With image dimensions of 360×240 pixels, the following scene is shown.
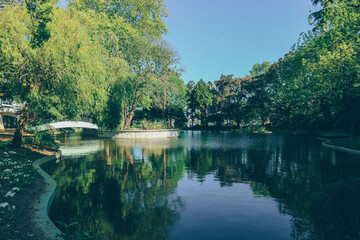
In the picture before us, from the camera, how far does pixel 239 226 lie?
5.60 m

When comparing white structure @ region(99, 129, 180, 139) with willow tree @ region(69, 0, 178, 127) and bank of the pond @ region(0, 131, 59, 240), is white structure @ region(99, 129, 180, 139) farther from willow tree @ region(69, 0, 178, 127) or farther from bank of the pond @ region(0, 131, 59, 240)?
bank of the pond @ region(0, 131, 59, 240)

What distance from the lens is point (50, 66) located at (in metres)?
12.6

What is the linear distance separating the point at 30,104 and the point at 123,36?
61.0ft

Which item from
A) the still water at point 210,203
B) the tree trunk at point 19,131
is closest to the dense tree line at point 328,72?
the still water at point 210,203

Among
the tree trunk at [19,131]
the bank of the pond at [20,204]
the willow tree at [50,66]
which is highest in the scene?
the willow tree at [50,66]

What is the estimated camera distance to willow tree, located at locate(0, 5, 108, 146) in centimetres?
1170

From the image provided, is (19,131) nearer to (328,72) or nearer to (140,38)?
(140,38)

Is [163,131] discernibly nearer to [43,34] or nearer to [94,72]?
[94,72]

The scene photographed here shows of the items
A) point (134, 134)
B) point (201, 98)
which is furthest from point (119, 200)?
point (201, 98)

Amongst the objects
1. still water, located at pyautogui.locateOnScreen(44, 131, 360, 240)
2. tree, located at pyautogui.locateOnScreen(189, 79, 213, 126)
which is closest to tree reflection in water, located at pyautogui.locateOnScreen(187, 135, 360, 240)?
still water, located at pyautogui.locateOnScreen(44, 131, 360, 240)

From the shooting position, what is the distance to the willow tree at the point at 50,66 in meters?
11.7

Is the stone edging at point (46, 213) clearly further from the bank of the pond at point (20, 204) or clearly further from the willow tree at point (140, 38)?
the willow tree at point (140, 38)

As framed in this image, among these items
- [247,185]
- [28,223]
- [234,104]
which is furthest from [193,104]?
[28,223]

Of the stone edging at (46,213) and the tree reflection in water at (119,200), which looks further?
the tree reflection in water at (119,200)
